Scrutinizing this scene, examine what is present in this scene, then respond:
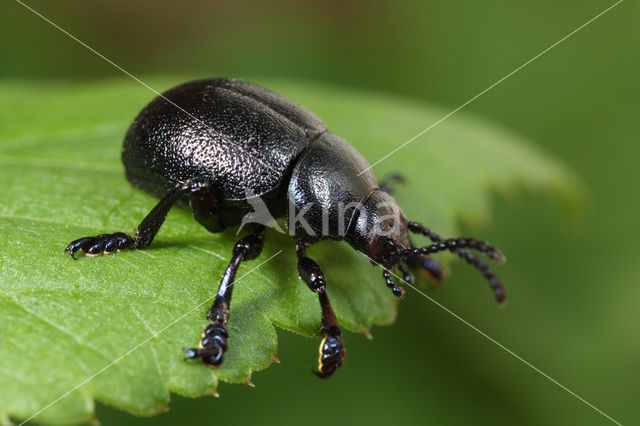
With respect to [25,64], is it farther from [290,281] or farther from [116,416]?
[290,281]

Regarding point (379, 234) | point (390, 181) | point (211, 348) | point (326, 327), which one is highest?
point (379, 234)

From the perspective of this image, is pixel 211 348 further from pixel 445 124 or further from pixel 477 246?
pixel 445 124

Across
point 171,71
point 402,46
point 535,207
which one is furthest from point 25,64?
point 535,207

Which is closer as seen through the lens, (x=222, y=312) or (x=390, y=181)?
(x=222, y=312)

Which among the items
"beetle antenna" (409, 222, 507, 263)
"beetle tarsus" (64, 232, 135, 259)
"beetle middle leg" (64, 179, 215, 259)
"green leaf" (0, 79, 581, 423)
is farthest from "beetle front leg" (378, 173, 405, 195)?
"beetle tarsus" (64, 232, 135, 259)

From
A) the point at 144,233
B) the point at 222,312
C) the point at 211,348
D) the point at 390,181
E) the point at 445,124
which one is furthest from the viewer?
the point at 445,124

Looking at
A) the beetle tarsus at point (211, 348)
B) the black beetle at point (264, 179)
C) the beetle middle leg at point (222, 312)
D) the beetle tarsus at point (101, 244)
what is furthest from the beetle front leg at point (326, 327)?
the beetle tarsus at point (101, 244)

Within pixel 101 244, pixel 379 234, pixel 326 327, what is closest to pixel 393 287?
pixel 379 234
